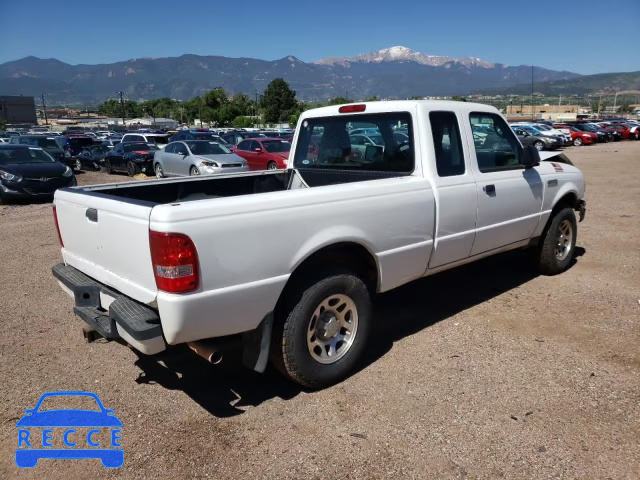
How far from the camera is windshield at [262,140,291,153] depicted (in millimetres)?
19663

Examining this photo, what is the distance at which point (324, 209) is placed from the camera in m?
3.31

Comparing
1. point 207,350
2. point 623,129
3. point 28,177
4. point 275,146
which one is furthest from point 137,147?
point 623,129

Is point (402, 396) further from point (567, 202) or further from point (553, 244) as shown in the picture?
point (567, 202)

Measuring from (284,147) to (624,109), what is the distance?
148 metres

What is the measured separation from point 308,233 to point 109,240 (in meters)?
1.28

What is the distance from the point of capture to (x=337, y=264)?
11.8 ft

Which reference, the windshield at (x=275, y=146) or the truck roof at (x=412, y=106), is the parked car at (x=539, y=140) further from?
the truck roof at (x=412, y=106)

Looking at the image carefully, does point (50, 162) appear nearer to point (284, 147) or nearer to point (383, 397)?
point (284, 147)

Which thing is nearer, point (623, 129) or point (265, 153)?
point (265, 153)

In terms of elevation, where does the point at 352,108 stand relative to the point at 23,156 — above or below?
above

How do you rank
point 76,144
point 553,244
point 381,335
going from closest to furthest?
point 381,335 → point 553,244 → point 76,144

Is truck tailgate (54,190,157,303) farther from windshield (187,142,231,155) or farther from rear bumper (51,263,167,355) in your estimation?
windshield (187,142,231,155)

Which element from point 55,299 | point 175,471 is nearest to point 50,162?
point 55,299

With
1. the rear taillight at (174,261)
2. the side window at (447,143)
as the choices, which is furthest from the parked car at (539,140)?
A: the rear taillight at (174,261)
